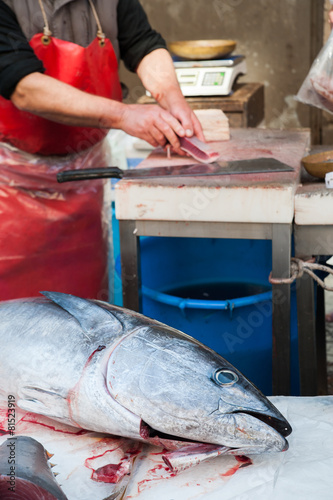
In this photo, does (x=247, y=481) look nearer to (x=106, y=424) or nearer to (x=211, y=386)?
(x=211, y=386)

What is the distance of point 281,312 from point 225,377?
2.54 ft

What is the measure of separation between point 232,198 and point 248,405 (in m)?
0.85

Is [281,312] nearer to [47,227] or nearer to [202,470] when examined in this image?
[202,470]

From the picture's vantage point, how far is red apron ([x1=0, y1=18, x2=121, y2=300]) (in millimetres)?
2482

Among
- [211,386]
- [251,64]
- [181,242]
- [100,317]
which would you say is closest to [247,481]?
[211,386]

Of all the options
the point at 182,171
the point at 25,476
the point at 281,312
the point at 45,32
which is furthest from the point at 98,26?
the point at 25,476

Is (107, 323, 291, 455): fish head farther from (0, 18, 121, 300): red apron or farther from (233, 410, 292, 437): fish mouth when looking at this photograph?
(0, 18, 121, 300): red apron

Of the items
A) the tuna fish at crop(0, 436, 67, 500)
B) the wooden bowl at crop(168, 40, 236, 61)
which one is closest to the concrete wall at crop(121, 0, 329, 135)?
the wooden bowl at crop(168, 40, 236, 61)

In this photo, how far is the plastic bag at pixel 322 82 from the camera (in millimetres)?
2361

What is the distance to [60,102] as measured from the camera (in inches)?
89.8

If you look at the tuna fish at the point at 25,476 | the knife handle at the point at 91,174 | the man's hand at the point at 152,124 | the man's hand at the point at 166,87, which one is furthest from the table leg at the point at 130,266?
the tuna fish at the point at 25,476

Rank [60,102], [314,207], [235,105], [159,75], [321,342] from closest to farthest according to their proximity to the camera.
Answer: [314,207], [60,102], [159,75], [321,342], [235,105]

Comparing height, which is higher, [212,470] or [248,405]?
[248,405]

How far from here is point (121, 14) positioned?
2.74 meters
